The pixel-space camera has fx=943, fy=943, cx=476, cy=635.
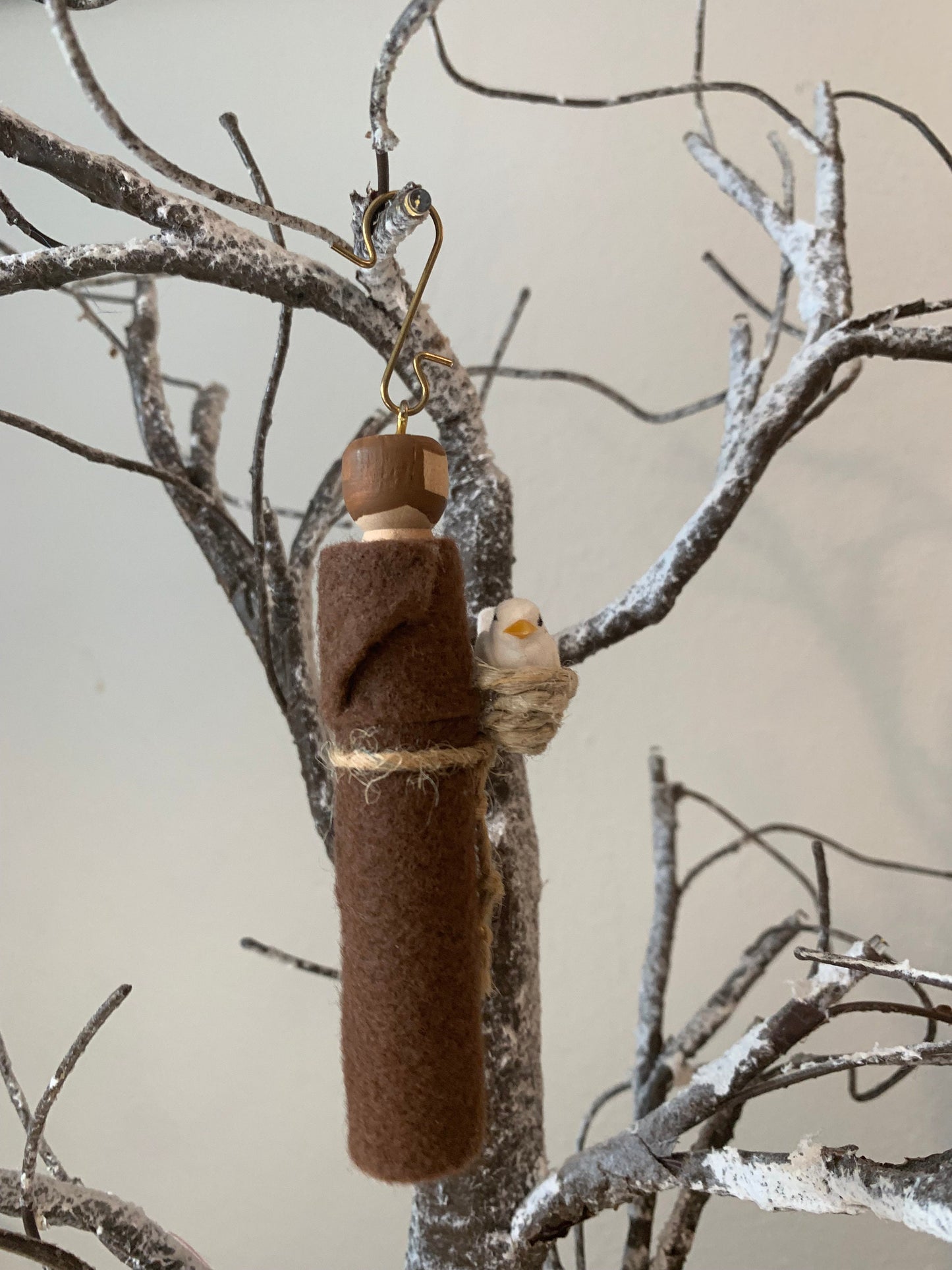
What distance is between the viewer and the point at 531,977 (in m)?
0.46

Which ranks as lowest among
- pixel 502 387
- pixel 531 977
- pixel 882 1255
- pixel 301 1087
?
pixel 882 1255

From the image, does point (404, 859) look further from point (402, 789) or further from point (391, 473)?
→ point (391, 473)

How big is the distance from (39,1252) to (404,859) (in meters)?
0.21

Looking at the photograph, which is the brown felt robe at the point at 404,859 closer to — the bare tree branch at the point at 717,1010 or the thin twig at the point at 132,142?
the thin twig at the point at 132,142

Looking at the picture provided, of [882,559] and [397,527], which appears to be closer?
[397,527]

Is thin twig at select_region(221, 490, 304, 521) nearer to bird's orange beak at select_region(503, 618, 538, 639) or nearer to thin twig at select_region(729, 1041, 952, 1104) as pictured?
bird's orange beak at select_region(503, 618, 538, 639)

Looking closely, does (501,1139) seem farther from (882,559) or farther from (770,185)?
(770,185)

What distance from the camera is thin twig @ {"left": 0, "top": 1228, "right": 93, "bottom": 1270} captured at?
0.35 meters

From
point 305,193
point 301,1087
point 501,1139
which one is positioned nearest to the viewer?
point 501,1139

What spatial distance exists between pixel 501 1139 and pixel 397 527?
0.30 metres

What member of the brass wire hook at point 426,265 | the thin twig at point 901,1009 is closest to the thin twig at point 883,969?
the thin twig at point 901,1009

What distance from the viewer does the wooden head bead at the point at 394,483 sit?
1.11 feet

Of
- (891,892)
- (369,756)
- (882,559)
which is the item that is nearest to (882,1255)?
(891,892)

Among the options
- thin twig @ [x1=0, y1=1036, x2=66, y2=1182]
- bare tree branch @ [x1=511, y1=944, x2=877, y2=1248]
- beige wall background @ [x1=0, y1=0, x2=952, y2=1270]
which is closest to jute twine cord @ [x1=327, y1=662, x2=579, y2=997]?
bare tree branch @ [x1=511, y1=944, x2=877, y2=1248]
